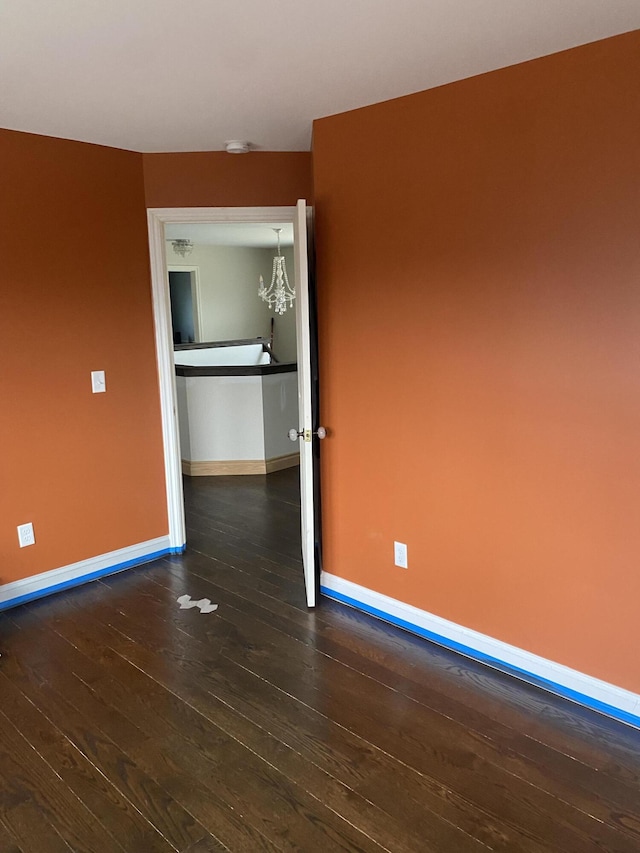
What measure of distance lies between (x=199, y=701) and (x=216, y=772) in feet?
1.30

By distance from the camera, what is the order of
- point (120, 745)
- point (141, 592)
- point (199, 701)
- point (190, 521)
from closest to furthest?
point (120, 745)
point (199, 701)
point (141, 592)
point (190, 521)

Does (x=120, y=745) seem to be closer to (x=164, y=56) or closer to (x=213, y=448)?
(x=164, y=56)

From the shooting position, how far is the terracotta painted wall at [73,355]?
3.05 m

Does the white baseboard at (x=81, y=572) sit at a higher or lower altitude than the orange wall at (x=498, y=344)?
lower

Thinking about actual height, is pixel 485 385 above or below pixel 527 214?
below

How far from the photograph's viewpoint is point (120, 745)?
84.9 inches

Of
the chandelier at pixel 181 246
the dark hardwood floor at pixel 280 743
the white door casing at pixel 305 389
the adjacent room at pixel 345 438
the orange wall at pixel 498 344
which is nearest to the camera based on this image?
the dark hardwood floor at pixel 280 743

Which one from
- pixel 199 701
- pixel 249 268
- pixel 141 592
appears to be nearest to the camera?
pixel 199 701

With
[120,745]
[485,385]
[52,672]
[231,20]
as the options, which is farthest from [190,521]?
[231,20]

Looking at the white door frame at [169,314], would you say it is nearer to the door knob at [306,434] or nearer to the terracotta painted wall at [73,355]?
the terracotta painted wall at [73,355]

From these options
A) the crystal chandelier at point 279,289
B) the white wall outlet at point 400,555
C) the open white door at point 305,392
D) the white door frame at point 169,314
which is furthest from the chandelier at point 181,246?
the white wall outlet at point 400,555

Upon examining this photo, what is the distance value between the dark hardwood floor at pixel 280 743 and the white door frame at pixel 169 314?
0.74 meters

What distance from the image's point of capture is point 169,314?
11.9ft

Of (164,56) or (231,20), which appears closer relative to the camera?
(231,20)
